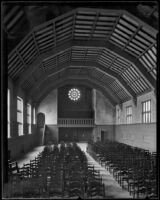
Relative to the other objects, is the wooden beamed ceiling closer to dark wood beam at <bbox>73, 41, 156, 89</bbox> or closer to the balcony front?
dark wood beam at <bbox>73, 41, 156, 89</bbox>

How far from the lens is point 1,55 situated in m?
6.73

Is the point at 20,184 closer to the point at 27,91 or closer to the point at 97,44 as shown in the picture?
the point at 97,44

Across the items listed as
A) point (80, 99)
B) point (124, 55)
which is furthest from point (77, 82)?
point (124, 55)

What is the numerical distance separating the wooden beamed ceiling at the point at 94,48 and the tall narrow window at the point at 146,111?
1.24 m

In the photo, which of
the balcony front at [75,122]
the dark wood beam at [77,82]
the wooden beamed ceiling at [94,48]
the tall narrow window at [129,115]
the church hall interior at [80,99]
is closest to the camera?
the church hall interior at [80,99]

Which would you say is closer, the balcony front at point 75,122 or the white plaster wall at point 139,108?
the white plaster wall at point 139,108

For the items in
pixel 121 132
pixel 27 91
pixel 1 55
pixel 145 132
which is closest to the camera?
pixel 1 55

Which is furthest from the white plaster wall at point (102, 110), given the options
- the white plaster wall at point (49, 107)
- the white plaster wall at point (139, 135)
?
the white plaster wall at point (49, 107)

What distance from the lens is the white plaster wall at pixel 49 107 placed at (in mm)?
43562

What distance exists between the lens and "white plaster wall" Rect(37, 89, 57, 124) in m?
43.6

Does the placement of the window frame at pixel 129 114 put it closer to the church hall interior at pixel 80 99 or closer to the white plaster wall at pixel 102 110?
→ the church hall interior at pixel 80 99

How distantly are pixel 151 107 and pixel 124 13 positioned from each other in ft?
41.0

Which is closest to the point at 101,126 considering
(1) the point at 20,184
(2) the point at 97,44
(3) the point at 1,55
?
(2) the point at 97,44

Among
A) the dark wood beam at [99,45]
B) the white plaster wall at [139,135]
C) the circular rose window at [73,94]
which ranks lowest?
the white plaster wall at [139,135]
